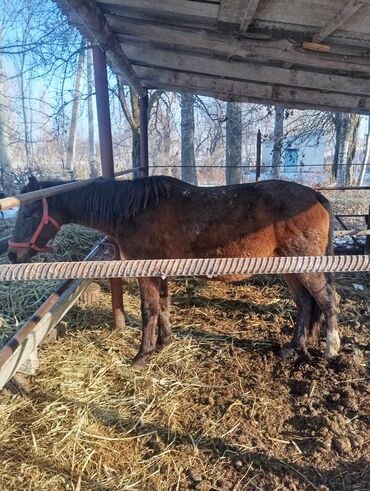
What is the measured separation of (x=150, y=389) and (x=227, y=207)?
1.63 meters

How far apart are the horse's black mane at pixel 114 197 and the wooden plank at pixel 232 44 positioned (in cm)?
129

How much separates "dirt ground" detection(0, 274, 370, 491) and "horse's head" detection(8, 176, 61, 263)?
0.91 m

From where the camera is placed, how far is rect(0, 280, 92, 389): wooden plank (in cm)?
200

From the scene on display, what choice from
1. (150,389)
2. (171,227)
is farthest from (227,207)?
(150,389)

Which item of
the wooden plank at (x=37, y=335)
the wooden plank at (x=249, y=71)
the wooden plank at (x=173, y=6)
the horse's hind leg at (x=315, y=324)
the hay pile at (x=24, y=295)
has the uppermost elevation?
the wooden plank at (x=173, y=6)

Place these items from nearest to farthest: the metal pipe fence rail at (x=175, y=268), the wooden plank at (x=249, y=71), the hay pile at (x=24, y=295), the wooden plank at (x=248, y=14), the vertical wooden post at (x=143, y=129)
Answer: the metal pipe fence rail at (x=175, y=268) < the wooden plank at (x=248, y=14) < the hay pile at (x=24, y=295) < the wooden plank at (x=249, y=71) < the vertical wooden post at (x=143, y=129)

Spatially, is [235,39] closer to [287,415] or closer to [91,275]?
[91,275]

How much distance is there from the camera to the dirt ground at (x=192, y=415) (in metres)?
1.92

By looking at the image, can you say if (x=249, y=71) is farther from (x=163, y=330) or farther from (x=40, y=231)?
(x=163, y=330)

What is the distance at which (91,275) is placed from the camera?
4.53 ft

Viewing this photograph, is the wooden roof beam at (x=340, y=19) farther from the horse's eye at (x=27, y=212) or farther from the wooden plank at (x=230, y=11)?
the horse's eye at (x=27, y=212)

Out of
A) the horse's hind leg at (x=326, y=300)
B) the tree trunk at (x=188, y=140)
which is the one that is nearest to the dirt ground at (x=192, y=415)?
the horse's hind leg at (x=326, y=300)

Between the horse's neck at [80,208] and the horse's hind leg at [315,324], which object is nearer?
the horse's neck at [80,208]

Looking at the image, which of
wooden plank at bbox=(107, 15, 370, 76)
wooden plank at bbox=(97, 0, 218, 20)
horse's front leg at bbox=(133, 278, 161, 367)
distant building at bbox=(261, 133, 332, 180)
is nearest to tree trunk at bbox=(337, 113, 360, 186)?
distant building at bbox=(261, 133, 332, 180)
